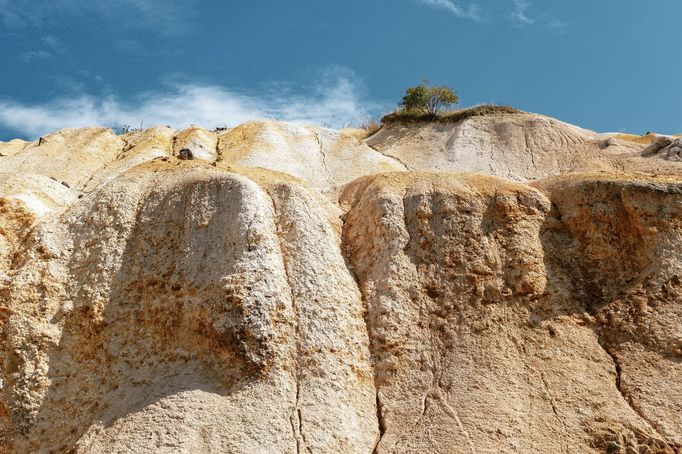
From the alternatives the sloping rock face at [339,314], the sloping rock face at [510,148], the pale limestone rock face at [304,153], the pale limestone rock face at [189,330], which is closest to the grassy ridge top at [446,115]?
the sloping rock face at [510,148]

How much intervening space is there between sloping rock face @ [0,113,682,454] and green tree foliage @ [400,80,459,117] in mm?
21538

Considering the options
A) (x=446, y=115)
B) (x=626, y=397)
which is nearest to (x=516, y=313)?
(x=626, y=397)

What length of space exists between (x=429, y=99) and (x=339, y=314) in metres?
27.0

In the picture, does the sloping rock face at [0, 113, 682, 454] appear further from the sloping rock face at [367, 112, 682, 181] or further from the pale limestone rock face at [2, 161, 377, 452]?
the sloping rock face at [367, 112, 682, 181]

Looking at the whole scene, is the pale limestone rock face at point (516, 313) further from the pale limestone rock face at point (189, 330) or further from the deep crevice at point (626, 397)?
the pale limestone rock face at point (189, 330)

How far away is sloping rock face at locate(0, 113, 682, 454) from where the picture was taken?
11.6 m

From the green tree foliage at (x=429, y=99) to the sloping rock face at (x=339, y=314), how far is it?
70.7 ft

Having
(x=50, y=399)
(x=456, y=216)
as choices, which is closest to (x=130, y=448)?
(x=50, y=399)

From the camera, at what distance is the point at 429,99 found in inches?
1511

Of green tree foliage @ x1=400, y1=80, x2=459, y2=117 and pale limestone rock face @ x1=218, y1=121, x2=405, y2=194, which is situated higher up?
green tree foliage @ x1=400, y1=80, x2=459, y2=117

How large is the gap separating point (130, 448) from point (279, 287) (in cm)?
390

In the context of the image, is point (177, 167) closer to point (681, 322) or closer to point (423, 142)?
point (681, 322)

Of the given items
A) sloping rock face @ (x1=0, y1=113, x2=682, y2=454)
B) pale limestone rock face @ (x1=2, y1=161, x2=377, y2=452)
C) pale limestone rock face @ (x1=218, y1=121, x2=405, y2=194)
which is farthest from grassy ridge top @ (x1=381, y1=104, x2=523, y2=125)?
pale limestone rock face @ (x1=2, y1=161, x2=377, y2=452)

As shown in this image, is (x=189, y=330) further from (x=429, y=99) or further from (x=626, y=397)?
(x=429, y=99)
